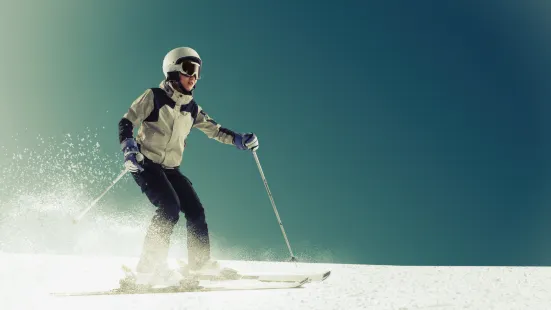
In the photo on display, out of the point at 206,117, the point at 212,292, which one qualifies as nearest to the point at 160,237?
the point at 212,292

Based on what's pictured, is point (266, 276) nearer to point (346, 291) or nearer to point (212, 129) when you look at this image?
point (346, 291)

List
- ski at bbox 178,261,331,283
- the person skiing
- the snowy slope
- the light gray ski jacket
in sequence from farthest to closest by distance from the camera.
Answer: the light gray ski jacket → ski at bbox 178,261,331,283 → the person skiing → the snowy slope

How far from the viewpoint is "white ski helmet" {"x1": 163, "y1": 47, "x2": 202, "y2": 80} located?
18.6ft

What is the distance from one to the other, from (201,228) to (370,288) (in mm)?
2080

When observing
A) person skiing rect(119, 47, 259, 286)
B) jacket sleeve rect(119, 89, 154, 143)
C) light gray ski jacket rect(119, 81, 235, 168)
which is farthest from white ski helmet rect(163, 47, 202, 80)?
jacket sleeve rect(119, 89, 154, 143)

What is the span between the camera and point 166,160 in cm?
579

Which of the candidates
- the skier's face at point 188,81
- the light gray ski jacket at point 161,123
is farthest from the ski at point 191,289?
the skier's face at point 188,81

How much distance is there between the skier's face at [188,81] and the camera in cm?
569

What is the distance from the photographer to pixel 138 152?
537 centimetres

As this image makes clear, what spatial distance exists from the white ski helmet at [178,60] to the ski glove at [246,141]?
3.35 ft

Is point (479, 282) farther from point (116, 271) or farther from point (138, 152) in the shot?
point (116, 271)

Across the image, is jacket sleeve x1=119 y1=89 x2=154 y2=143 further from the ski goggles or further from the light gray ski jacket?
the ski goggles

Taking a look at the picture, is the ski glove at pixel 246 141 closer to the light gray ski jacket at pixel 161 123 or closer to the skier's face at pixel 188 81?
the light gray ski jacket at pixel 161 123

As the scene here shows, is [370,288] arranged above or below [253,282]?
below
